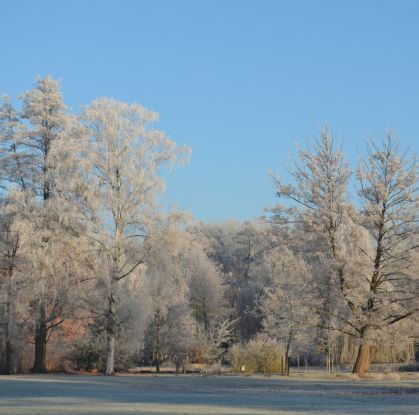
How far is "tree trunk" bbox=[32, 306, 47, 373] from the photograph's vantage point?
37.4m

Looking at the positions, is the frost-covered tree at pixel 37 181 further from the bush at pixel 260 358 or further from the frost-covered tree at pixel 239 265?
the frost-covered tree at pixel 239 265

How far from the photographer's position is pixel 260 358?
36656 mm

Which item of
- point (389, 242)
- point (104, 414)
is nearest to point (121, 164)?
point (389, 242)

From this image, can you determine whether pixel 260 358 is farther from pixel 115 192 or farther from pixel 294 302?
pixel 115 192

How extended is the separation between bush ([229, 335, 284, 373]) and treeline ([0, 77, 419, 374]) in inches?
2.5

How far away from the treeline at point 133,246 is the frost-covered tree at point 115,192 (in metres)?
0.07

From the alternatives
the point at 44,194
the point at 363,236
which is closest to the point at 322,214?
the point at 363,236

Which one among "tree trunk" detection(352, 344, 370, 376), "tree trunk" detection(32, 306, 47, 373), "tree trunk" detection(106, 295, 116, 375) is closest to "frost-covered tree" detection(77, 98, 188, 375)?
"tree trunk" detection(106, 295, 116, 375)

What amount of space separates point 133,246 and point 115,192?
307cm

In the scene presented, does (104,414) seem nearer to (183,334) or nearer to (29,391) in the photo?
(29,391)

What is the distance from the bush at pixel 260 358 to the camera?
1423 inches

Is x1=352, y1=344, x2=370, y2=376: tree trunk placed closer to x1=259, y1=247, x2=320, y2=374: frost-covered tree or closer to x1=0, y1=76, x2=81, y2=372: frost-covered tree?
x1=259, y1=247, x2=320, y2=374: frost-covered tree

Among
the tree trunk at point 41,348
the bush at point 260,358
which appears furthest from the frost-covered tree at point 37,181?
the bush at point 260,358

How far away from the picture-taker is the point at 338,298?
33469 millimetres
